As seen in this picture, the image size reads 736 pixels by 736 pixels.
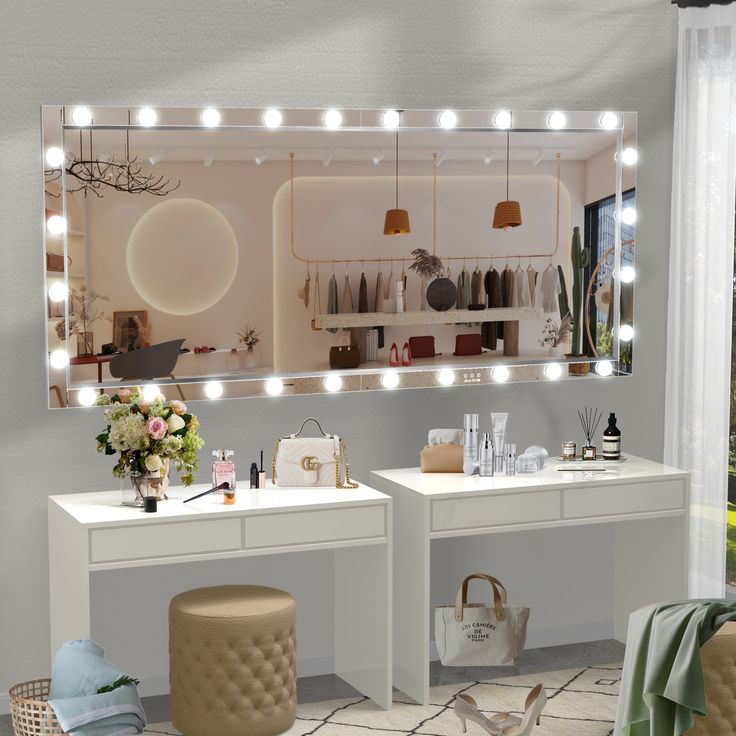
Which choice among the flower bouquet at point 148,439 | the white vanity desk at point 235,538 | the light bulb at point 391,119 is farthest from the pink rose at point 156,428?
the light bulb at point 391,119

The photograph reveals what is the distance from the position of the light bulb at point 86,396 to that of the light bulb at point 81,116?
839 millimetres

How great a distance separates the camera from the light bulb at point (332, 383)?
3977 mm

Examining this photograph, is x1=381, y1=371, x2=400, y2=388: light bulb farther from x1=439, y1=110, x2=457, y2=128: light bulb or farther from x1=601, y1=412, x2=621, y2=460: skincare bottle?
x1=439, y1=110, x2=457, y2=128: light bulb

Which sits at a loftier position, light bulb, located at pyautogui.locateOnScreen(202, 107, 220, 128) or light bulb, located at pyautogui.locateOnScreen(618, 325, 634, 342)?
light bulb, located at pyautogui.locateOnScreen(202, 107, 220, 128)

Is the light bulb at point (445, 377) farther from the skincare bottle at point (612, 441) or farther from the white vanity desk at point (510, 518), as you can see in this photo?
the skincare bottle at point (612, 441)

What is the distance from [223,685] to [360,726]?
0.49m

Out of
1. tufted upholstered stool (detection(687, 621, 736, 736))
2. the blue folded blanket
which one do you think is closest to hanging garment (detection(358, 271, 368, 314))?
the blue folded blanket

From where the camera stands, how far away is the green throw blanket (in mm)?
2793

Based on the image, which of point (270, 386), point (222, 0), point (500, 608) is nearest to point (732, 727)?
point (500, 608)

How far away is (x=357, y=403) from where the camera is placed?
13.3ft

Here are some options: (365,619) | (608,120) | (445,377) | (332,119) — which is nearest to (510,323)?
(445,377)

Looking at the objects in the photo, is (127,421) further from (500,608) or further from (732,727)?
(732,727)

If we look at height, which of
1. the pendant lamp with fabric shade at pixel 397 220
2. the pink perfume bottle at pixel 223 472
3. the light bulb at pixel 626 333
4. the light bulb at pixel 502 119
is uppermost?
the light bulb at pixel 502 119

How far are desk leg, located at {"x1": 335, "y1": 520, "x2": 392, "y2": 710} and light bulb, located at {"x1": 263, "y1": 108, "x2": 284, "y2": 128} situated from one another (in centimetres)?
136
